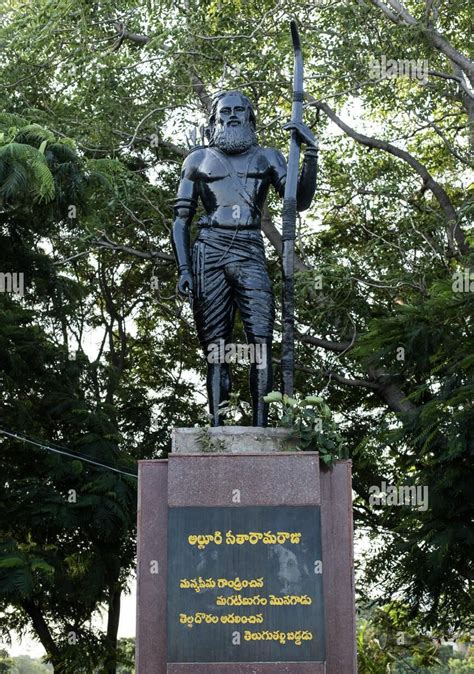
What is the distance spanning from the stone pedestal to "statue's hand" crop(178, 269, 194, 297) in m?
1.48

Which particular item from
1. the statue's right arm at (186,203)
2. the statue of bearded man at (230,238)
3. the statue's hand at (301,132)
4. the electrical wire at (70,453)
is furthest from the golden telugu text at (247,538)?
the electrical wire at (70,453)

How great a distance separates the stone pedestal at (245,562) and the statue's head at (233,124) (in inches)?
105

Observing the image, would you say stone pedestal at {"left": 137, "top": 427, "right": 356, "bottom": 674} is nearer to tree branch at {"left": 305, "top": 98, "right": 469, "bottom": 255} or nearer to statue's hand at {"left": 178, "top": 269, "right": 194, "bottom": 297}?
statue's hand at {"left": 178, "top": 269, "right": 194, "bottom": 297}

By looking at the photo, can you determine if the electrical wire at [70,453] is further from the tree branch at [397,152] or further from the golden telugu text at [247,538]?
the golden telugu text at [247,538]

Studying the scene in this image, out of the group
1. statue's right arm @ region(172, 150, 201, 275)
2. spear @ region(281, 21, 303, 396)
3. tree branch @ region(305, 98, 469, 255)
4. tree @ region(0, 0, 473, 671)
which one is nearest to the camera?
spear @ region(281, 21, 303, 396)

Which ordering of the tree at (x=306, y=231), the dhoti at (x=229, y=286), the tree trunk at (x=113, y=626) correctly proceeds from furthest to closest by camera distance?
1. the tree trunk at (x=113, y=626)
2. the tree at (x=306, y=231)
3. the dhoti at (x=229, y=286)

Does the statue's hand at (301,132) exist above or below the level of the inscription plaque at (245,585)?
above

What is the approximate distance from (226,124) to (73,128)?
27.8 feet

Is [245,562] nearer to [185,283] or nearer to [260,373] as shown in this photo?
[260,373]

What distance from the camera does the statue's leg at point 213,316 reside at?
863 centimetres

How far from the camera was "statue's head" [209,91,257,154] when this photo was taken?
29.7 feet

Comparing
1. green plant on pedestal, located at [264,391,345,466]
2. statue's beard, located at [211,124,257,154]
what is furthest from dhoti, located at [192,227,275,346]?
green plant on pedestal, located at [264,391,345,466]

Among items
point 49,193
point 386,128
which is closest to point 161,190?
point 386,128

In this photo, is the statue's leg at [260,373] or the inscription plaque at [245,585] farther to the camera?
the statue's leg at [260,373]
